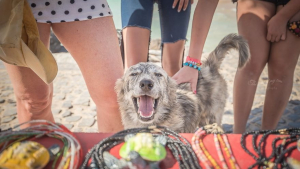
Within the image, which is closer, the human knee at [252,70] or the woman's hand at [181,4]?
the woman's hand at [181,4]

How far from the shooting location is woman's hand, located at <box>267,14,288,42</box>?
2.17 m

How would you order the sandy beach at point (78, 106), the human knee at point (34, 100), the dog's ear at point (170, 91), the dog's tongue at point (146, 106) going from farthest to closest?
1. the sandy beach at point (78, 106)
2. the dog's ear at point (170, 91)
3. the dog's tongue at point (146, 106)
4. the human knee at point (34, 100)

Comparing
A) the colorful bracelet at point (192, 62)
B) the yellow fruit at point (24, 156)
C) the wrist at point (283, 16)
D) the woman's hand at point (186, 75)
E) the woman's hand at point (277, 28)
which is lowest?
the yellow fruit at point (24, 156)

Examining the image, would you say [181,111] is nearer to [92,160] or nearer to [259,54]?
[259,54]

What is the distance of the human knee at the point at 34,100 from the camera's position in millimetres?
1913

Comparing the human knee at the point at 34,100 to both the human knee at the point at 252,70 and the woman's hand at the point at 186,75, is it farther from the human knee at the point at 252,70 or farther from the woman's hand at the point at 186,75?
the human knee at the point at 252,70

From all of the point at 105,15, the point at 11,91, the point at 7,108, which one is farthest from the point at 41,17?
the point at 11,91

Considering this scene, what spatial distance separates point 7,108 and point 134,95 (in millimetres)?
2946

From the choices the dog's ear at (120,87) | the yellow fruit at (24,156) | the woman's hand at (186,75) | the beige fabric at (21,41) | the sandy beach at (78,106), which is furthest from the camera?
the sandy beach at (78,106)

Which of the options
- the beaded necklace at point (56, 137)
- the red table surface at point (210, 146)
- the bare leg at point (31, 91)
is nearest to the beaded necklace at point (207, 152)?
the red table surface at point (210, 146)

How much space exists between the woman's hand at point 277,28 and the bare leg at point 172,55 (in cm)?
94

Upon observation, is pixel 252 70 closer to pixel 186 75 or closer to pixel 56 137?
pixel 186 75

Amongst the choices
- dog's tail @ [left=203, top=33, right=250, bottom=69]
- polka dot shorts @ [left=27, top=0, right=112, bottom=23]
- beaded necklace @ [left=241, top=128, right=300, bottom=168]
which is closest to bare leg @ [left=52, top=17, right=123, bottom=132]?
polka dot shorts @ [left=27, top=0, right=112, bottom=23]

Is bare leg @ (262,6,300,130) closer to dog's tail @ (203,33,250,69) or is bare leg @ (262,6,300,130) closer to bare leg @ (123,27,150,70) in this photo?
dog's tail @ (203,33,250,69)
